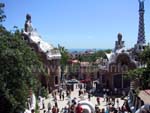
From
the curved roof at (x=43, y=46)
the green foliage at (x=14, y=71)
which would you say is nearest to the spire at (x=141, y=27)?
the curved roof at (x=43, y=46)

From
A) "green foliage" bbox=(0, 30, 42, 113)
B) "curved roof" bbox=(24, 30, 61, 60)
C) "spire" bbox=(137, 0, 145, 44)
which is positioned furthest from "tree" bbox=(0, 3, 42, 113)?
"spire" bbox=(137, 0, 145, 44)

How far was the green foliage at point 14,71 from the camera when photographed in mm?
20969

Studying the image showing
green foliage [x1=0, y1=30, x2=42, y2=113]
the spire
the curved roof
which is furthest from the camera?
the spire

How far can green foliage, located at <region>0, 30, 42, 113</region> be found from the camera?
21.0m

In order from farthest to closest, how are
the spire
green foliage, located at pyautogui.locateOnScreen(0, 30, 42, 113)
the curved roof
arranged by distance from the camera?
the spire < the curved roof < green foliage, located at pyautogui.locateOnScreen(0, 30, 42, 113)

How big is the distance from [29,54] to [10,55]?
277 centimetres

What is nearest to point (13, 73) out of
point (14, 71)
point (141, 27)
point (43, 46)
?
point (14, 71)

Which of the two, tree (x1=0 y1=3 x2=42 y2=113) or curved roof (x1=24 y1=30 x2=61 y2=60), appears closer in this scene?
tree (x1=0 y1=3 x2=42 y2=113)

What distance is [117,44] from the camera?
50.6 meters

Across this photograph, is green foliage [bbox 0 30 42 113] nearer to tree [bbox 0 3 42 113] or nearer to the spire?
tree [bbox 0 3 42 113]

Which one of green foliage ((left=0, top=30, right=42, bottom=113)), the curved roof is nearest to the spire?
the curved roof

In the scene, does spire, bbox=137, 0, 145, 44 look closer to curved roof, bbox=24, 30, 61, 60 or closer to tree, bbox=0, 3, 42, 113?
curved roof, bbox=24, 30, 61, 60

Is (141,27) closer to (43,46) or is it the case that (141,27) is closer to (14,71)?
(43,46)

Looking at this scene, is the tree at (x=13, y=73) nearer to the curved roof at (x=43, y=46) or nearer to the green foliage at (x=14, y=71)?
the green foliage at (x=14, y=71)
